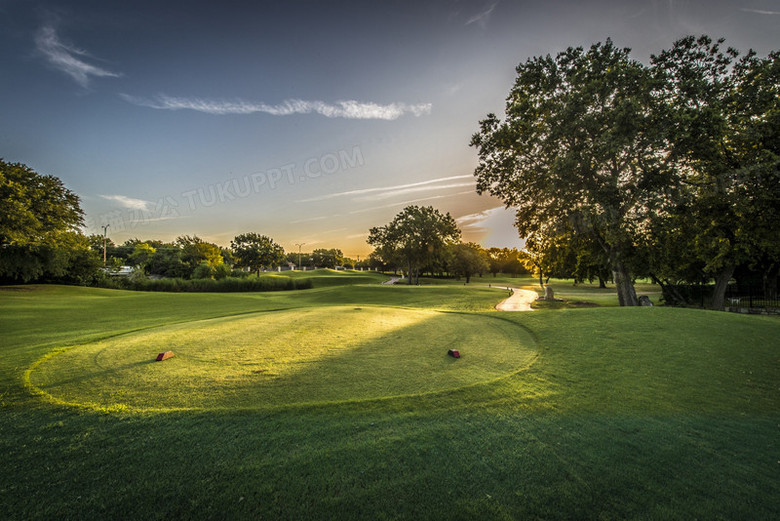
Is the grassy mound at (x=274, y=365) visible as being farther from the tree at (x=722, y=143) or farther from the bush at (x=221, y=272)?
the bush at (x=221, y=272)

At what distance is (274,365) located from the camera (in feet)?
16.6

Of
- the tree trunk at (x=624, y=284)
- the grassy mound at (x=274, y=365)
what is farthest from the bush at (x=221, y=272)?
the tree trunk at (x=624, y=284)

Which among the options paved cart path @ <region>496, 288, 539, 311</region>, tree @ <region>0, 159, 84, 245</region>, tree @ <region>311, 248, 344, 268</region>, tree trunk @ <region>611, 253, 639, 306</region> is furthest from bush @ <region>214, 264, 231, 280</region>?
tree @ <region>311, 248, 344, 268</region>

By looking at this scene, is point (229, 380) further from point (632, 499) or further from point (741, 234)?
point (741, 234)

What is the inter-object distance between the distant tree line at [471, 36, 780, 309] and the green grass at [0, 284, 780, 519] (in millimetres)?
11138

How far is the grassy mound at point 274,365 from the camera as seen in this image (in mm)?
3873

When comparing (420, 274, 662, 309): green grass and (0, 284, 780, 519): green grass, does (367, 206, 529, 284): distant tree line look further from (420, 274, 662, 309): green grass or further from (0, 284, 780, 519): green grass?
(0, 284, 780, 519): green grass

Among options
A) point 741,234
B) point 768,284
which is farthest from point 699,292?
point 741,234

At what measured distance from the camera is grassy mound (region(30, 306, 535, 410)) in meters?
3.87

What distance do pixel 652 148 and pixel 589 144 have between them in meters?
2.72

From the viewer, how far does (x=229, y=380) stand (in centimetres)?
435

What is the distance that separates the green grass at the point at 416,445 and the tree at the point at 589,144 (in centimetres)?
1077

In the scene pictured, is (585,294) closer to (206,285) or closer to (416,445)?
(416,445)

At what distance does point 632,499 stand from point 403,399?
2.31 meters
